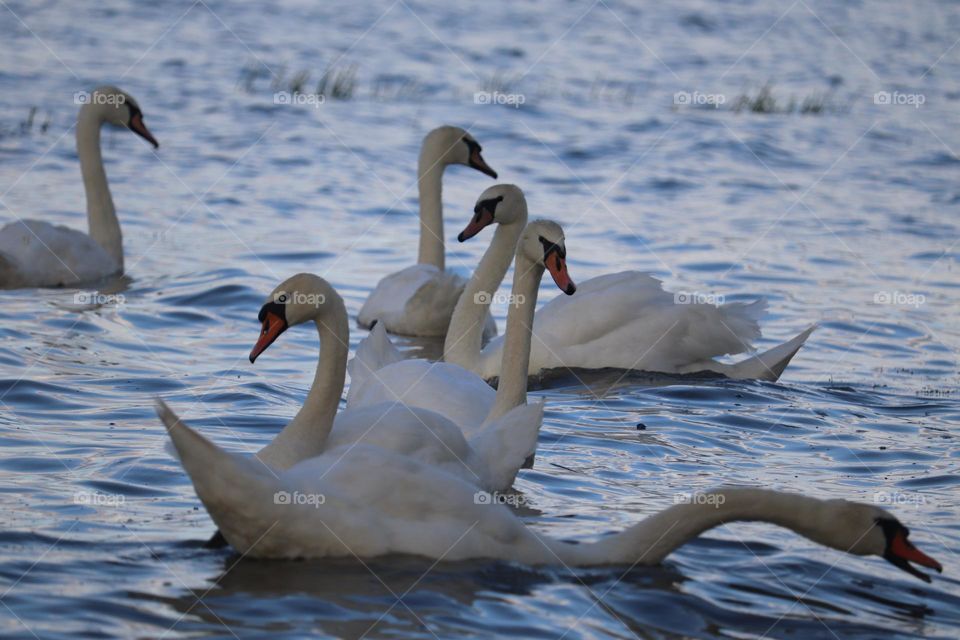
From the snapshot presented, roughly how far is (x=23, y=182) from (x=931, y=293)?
8.33 meters

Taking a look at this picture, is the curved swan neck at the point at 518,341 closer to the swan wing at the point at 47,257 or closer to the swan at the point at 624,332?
the swan at the point at 624,332

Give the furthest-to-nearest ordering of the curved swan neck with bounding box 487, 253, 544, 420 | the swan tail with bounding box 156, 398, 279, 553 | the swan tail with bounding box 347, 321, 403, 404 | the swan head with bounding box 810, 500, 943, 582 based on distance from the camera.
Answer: the swan tail with bounding box 347, 321, 403, 404 → the curved swan neck with bounding box 487, 253, 544, 420 → the swan head with bounding box 810, 500, 943, 582 → the swan tail with bounding box 156, 398, 279, 553

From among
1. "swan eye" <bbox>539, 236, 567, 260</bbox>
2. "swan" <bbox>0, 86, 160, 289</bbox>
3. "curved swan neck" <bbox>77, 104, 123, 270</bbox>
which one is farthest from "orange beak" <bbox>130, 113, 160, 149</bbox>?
"swan eye" <bbox>539, 236, 567, 260</bbox>

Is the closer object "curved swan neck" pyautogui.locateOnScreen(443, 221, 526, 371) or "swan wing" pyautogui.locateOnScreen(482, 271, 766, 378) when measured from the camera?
"curved swan neck" pyautogui.locateOnScreen(443, 221, 526, 371)

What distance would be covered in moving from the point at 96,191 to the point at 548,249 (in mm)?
5662

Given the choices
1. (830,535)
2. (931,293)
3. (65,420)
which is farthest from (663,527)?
(931,293)

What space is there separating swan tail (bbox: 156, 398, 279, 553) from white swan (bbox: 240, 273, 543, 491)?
693 millimetres

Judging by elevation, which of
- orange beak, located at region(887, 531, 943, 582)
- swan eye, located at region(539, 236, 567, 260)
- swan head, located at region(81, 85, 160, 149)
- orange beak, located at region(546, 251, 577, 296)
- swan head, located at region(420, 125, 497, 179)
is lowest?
orange beak, located at region(887, 531, 943, 582)

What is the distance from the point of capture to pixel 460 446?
244 inches

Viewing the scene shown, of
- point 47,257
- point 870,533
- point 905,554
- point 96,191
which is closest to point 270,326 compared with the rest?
point 870,533

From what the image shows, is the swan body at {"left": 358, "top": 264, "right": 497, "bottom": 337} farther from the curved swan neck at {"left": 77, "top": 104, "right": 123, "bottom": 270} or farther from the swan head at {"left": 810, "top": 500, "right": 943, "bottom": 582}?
the swan head at {"left": 810, "top": 500, "right": 943, "bottom": 582}

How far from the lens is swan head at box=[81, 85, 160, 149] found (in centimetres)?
1212

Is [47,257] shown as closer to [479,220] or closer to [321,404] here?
[479,220]

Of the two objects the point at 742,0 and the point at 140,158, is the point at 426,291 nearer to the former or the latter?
the point at 140,158
